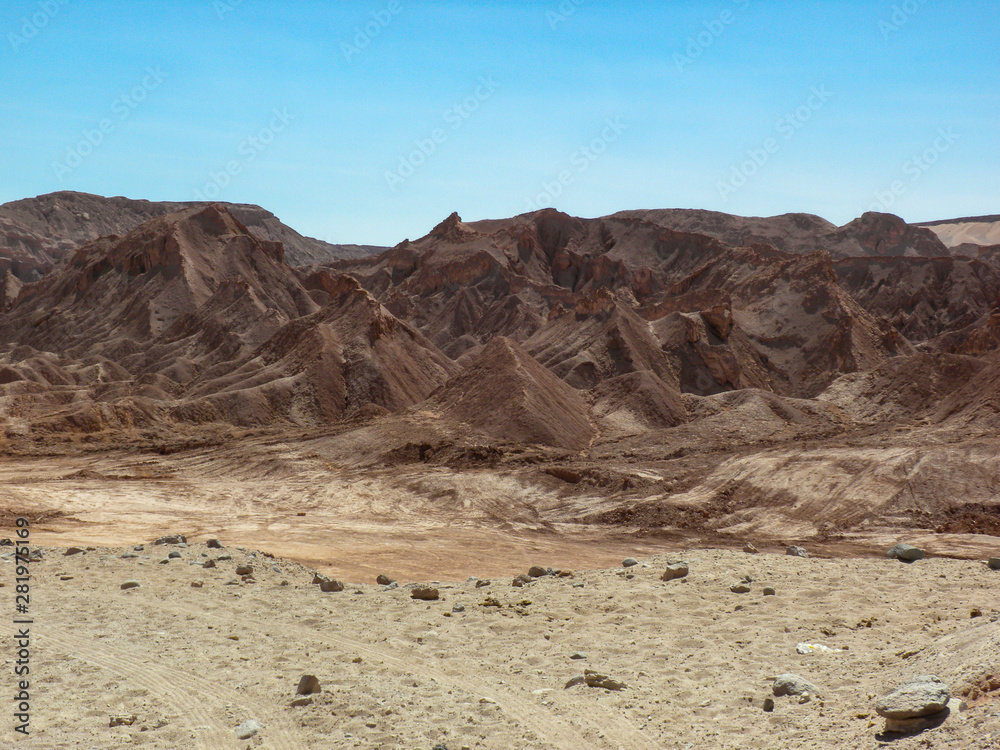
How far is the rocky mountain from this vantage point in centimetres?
11748

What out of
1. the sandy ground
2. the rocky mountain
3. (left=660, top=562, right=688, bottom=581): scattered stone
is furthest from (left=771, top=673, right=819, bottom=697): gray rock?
the rocky mountain

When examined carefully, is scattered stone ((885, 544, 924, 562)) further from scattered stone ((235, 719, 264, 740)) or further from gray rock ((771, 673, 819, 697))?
scattered stone ((235, 719, 264, 740))

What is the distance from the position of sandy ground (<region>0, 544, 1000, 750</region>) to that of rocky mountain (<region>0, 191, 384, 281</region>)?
116 meters

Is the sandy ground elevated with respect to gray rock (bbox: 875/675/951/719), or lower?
lower

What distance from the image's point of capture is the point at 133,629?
10.6m

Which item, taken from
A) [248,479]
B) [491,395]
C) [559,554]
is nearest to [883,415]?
[491,395]

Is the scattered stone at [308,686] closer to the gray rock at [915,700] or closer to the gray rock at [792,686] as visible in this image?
the gray rock at [792,686]

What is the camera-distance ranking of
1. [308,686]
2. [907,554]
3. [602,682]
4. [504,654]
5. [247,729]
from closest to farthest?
[247,729], [308,686], [602,682], [504,654], [907,554]

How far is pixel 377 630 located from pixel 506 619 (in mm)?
1732

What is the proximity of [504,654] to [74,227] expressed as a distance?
504 feet

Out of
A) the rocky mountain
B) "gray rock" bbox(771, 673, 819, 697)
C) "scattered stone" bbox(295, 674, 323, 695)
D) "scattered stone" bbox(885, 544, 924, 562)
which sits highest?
the rocky mountain

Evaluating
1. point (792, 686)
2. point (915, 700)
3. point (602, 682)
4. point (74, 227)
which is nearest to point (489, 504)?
point (602, 682)

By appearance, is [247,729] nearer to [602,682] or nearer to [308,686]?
[308,686]

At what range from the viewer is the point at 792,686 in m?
7.91
